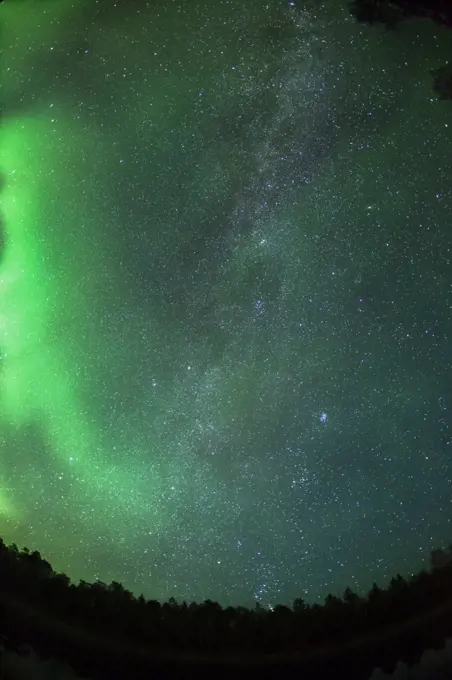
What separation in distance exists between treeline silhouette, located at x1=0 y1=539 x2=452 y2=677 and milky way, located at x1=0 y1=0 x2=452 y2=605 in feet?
1.87

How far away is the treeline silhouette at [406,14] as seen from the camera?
2.32 m

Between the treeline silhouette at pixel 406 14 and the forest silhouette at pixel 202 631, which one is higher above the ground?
the treeline silhouette at pixel 406 14

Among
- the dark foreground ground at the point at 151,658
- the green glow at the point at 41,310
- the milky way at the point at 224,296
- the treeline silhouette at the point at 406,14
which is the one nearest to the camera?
the dark foreground ground at the point at 151,658

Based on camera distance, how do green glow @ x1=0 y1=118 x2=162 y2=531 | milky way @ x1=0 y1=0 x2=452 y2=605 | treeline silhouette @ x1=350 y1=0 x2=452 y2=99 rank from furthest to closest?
green glow @ x1=0 y1=118 x2=162 y2=531 < milky way @ x1=0 y1=0 x2=452 y2=605 < treeline silhouette @ x1=350 y1=0 x2=452 y2=99

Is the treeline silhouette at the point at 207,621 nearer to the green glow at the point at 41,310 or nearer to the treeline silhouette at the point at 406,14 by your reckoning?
the green glow at the point at 41,310

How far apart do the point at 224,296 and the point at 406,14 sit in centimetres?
155

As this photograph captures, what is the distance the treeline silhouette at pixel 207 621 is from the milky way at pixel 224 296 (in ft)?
1.87

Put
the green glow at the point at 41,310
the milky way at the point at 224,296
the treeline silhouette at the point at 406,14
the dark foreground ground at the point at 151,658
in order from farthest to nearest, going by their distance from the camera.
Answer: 1. the green glow at the point at 41,310
2. the milky way at the point at 224,296
3. the treeline silhouette at the point at 406,14
4. the dark foreground ground at the point at 151,658

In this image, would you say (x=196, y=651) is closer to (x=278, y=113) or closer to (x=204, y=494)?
(x=204, y=494)

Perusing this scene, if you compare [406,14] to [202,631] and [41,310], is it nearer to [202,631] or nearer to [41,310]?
[41,310]

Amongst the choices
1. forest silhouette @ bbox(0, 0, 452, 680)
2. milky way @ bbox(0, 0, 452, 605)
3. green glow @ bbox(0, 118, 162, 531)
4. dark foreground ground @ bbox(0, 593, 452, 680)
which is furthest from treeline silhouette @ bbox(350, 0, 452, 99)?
dark foreground ground @ bbox(0, 593, 452, 680)

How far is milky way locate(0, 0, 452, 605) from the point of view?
8.51 ft

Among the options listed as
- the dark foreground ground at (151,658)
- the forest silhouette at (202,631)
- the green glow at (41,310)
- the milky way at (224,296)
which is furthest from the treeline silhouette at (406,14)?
the dark foreground ground at (151,658)

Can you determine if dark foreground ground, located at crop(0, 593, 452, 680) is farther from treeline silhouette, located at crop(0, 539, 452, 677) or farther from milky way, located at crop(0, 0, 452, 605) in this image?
milky way, located at crop(0, 0, 452, 605)
